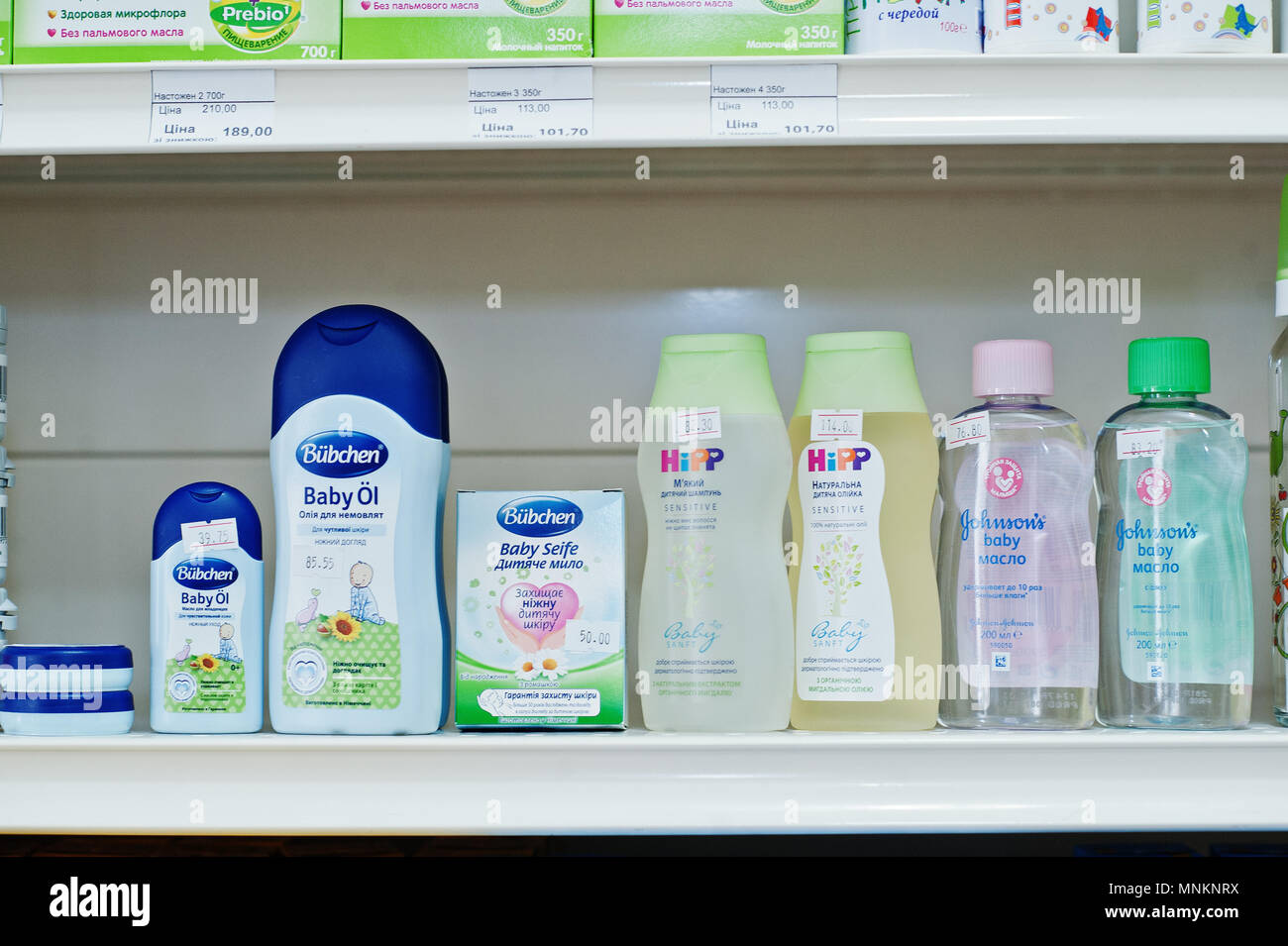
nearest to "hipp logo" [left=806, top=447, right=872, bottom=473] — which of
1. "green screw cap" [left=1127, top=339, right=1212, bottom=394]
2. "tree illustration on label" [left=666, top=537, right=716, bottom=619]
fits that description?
"tree illustration on label" [left=666, top=537, right=716, bottom=619]

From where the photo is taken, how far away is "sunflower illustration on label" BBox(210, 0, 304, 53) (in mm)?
777

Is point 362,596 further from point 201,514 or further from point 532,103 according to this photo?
point 532,103

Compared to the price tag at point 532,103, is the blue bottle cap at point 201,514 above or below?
below

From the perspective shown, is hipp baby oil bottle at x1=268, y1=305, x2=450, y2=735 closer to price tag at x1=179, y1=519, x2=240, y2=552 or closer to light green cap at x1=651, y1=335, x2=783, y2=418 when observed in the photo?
price tag at x1=179, y1=519, x2=240, y2=552

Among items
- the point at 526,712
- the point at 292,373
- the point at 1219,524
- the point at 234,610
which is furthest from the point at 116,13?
the point at 1219,524

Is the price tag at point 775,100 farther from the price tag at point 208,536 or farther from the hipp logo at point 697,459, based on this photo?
the price tag at point 208,536

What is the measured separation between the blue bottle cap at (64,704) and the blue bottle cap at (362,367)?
0.67 ft

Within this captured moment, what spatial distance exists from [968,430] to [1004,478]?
0.04 meters

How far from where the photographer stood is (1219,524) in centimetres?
83

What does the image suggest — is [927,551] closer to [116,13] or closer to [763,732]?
[763,732]

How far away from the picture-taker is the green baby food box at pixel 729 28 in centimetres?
76

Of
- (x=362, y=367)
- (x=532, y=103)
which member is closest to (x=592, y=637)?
(x=362, y=367)

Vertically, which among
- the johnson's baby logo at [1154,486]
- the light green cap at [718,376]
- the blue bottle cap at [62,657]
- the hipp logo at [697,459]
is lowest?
the blue bottle cap at [62,657]

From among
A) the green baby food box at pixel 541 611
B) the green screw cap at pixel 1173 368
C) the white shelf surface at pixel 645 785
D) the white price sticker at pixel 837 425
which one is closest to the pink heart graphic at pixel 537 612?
the green baby food box at pixel 541 611
